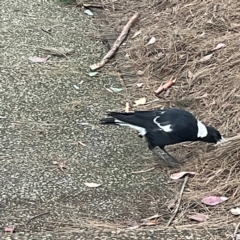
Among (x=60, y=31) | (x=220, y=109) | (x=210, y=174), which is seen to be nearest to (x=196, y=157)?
(x=210, y=174)

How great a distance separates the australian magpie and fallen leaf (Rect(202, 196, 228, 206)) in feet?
1.51

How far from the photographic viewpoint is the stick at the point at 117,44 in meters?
5.45

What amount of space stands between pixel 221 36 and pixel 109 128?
4.92 feet

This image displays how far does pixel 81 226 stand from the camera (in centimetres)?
343

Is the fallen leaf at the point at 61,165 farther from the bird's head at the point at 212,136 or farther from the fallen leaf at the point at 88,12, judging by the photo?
the fallen leaf at the point at 88,12

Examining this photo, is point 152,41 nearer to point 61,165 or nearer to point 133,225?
point 61,165

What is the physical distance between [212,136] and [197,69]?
1.12 meters

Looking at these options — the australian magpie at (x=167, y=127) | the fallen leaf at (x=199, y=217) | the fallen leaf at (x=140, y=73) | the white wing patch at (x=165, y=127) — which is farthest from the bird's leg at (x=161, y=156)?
the fallen leaf at (x=140, y=73)

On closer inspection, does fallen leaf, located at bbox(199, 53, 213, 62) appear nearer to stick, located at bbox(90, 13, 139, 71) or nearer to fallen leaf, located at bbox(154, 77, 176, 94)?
fallen leaf, located at bbox(154, 77, 176, 94)

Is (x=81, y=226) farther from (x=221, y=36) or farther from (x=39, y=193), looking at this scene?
(x=221, y=36)

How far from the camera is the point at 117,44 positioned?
5758mm

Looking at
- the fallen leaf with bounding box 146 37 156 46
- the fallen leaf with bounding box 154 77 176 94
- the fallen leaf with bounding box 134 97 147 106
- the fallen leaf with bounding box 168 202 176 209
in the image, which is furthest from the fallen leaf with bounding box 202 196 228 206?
the fallen leaf with bounding box 146 37 156 46

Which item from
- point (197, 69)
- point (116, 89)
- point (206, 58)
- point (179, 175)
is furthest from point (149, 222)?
point (206, 58)

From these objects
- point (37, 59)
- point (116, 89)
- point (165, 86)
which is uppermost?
point (165, 86)
